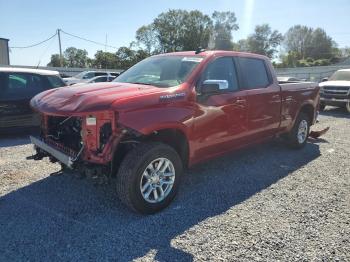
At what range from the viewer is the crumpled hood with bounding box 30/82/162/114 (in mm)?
3744

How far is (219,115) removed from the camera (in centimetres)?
491

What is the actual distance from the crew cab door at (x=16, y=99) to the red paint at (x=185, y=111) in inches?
138

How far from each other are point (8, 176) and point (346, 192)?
190 inches

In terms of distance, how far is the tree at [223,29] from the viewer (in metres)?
79.2

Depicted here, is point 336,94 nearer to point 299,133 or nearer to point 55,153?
point 299,133

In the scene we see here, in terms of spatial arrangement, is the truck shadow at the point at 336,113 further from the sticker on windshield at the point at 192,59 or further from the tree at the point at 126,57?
the tree at the point at 126,57

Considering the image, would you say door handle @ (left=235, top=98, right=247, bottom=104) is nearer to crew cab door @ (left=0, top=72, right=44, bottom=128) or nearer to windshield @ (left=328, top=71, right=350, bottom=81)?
crew cab door @ (left=0, top=72, right=44, bottom=128)

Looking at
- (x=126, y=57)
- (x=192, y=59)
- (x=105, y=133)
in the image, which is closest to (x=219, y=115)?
(x=192, y=59)

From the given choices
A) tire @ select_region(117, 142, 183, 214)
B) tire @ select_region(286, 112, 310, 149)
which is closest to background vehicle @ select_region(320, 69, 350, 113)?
tire @ select_region(286, 112, 310, 149)

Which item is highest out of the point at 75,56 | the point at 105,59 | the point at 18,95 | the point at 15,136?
the point at 75,56

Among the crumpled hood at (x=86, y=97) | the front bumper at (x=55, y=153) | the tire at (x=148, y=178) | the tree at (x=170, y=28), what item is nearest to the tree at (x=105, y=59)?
the tree at (x=170, y=28)

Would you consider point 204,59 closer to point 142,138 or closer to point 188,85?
point 188,85

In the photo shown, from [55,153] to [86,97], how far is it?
0.82 metres

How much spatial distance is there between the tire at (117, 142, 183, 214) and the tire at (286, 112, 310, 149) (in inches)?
140
